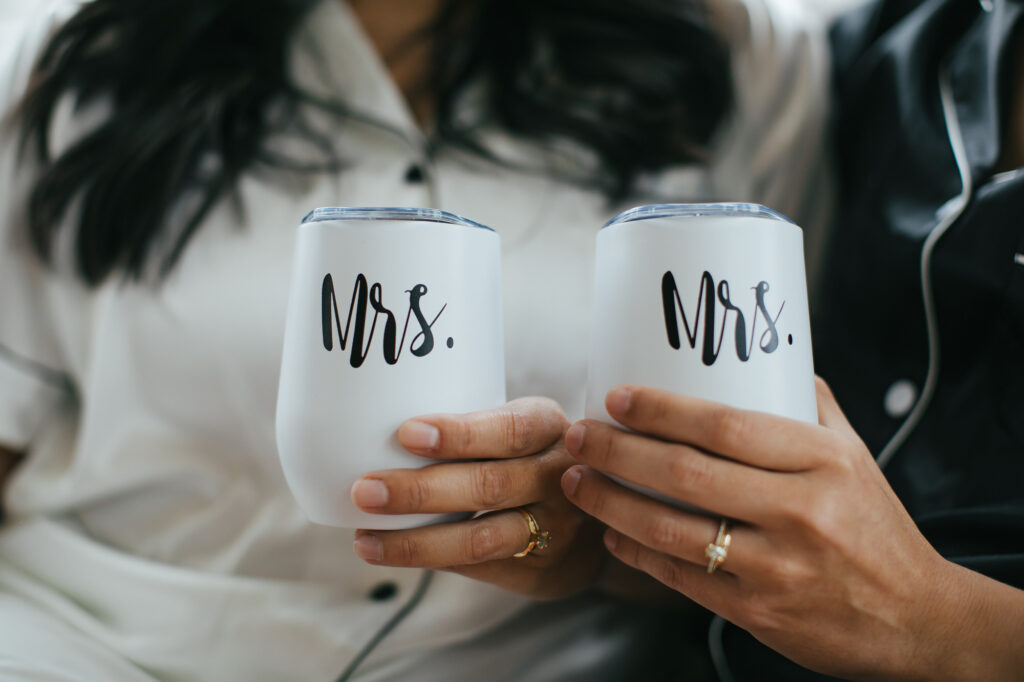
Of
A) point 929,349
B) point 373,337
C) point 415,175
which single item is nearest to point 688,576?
point 373,337

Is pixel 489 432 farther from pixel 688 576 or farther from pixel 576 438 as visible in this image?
pixel 688 576

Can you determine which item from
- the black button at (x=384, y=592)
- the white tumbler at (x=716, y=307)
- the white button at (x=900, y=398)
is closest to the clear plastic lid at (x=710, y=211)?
the white tumbler at (x=716, y=307)

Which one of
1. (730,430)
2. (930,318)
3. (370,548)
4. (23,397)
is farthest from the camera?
(23,397)

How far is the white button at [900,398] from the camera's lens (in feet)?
2.30

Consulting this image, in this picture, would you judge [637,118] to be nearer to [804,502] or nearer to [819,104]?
[819,104]

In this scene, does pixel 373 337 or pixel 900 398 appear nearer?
pixel 373 337

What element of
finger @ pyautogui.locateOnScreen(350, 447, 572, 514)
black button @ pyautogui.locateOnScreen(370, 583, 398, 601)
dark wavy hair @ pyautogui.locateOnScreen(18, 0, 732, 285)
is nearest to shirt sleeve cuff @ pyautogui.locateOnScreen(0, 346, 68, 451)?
dark wavy hair @ pyautogui.locateOnScreen(18, 0, 732, 285)

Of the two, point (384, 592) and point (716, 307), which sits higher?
point (716, 307)

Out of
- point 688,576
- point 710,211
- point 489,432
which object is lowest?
point 688,576

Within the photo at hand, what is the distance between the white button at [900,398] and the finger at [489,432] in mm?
358

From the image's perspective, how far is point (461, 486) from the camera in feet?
1.66

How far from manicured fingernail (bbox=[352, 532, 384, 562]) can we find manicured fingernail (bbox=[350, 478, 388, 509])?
6cm

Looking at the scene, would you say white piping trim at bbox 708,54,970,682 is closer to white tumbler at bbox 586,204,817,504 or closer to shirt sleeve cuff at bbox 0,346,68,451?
white tumbler at bbox 586,204,817,504

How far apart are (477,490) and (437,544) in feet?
0.17
